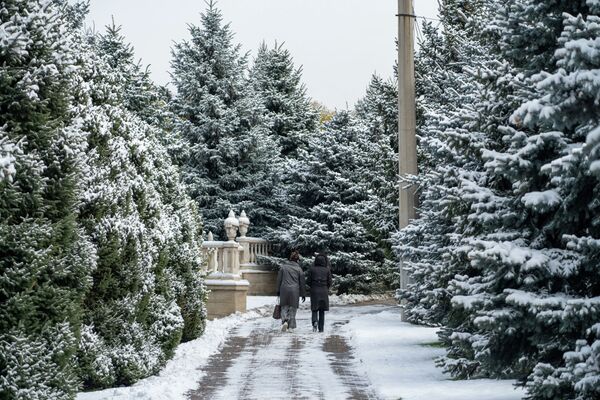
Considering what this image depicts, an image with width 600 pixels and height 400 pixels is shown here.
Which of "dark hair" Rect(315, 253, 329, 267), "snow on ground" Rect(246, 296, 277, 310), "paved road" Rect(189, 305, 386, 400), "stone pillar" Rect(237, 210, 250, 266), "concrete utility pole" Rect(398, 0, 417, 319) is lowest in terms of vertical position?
"paved road" Rect(189, 305, 386, 400)

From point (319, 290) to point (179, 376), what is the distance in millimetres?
7920

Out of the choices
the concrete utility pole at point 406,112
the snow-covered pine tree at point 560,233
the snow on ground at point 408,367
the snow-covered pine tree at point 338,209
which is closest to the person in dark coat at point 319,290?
the snow on ground at point 408,367

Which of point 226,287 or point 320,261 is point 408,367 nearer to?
point 320,261

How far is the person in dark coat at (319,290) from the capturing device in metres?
21.1

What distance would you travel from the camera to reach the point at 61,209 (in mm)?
9500

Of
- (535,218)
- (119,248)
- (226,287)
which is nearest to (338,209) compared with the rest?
(226,287)

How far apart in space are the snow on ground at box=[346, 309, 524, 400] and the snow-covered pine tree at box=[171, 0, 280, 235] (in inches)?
721

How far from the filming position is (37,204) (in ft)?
29.0

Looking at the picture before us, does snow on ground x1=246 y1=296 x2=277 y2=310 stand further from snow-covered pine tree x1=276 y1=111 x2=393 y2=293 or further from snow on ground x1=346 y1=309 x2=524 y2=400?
snow on ground x1=346 y1=309 x2=524 y2=400

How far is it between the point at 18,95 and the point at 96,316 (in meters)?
4.36

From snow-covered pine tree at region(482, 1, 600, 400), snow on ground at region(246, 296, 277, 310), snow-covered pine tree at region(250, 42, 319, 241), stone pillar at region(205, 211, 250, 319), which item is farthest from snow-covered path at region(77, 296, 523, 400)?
snow-covered pine tree at region(250, 42, 319, 241)

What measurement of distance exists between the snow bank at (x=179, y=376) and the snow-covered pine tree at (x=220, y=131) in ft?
56.7

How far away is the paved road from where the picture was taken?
40.3ft

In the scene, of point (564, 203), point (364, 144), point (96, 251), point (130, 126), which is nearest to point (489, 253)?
point (564, 203)
